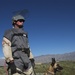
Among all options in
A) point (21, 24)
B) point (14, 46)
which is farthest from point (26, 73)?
point (21, 24)

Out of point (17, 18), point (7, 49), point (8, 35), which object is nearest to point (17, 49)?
point (7, 49)

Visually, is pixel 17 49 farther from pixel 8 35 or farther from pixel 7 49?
pixel 8 35

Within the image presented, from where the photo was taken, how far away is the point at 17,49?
902cm

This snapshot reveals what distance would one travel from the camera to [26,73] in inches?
347

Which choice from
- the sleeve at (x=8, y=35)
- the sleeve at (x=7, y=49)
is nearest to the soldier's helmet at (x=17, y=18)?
Result: the sleeve at (x=8, y=35)

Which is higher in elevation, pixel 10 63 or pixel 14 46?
pixel 14 46

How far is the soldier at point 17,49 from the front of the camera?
8.68 metres

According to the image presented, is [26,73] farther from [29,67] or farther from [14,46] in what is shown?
[14,46]

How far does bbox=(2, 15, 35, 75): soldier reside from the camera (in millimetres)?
8683

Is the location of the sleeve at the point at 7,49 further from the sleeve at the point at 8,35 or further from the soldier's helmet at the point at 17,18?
the soldier's helmet at the point at 17,18

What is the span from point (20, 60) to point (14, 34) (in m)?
0.88

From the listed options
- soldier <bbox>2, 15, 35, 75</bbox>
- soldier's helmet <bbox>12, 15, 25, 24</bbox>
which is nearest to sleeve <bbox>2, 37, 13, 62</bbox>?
soldier <bbox>2, 15, 35, 75</bbox>

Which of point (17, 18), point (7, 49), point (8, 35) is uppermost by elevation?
point (17, 18)

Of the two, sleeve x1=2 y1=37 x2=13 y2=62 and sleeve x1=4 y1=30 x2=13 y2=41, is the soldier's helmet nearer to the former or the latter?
sleeve x1=4 y1=30 x2=13 y2=41
